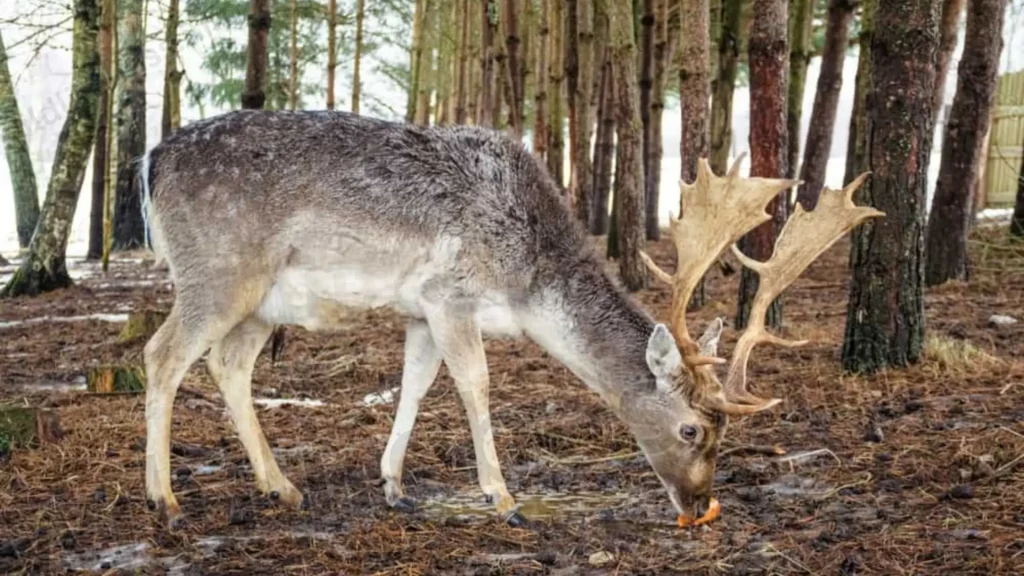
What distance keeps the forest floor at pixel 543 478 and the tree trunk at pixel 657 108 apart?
12.2 metres

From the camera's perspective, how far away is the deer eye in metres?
Answer: 5.57

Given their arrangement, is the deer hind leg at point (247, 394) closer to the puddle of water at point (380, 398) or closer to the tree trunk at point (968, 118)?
the puddle of water at point (380, 398)

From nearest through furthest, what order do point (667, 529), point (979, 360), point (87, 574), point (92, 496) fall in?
point (87, 574) < point (667, 529) < point (92, 496) < point (979, 360)

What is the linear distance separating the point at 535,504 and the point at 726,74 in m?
8.42

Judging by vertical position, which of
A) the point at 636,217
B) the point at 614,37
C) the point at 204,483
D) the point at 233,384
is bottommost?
the point at 204,483

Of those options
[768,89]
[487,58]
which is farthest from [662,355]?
[487,58]

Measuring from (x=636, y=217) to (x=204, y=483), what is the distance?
25.3ft

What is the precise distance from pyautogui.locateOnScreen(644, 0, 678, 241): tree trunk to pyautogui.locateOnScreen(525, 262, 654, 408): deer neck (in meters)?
15.4

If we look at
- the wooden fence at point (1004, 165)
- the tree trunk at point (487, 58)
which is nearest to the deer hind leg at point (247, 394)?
the tree trunk at point (487, 58)

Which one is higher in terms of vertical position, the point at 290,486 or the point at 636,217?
the point at 636,217

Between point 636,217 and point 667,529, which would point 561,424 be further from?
point 636,217

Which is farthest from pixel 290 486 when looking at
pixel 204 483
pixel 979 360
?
pixel 979 360

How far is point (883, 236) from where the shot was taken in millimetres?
7598

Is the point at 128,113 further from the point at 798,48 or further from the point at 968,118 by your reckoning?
the point at 968,118
